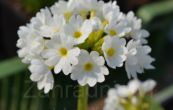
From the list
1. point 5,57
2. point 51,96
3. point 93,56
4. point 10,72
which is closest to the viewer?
point 93,56

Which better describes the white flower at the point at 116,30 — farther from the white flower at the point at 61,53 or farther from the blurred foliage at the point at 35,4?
the blurred foliage at the point at 35,4

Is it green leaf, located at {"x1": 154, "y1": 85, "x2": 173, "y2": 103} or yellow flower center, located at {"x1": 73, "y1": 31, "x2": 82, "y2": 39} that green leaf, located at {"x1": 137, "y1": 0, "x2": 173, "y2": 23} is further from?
yellow flower center, located at {"x1": 73, "y1": 31, "x2": 82, "y2": 39}

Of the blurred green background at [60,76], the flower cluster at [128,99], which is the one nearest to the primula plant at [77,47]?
the flower cluster at [128,99]

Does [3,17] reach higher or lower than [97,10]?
higher

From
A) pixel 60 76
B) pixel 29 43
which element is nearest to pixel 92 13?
pixel 29 43

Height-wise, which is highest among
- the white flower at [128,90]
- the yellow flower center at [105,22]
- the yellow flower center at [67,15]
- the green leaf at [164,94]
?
the green leaf at [164,94]

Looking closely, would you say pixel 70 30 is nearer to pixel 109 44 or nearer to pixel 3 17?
pixel 109 44

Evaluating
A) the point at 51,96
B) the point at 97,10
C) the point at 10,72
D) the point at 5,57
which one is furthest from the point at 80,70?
the point at 5,57
